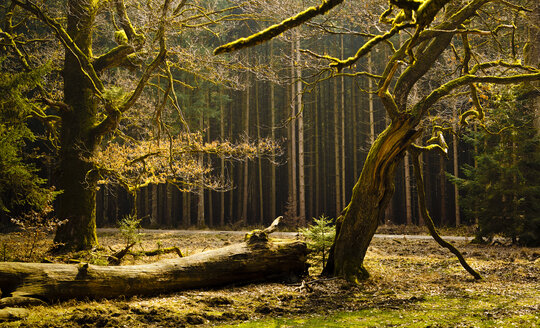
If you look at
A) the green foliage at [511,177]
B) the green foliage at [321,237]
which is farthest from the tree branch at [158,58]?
the green foliage at [511,177]

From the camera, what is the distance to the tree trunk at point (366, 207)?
24.1 feet

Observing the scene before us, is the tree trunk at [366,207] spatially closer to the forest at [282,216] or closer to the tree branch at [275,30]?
the forest at [282,216]

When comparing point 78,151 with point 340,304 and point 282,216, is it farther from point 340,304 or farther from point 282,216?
point 340,304

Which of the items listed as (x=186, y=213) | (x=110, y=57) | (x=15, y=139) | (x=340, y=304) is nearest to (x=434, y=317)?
(x=340, y=304)

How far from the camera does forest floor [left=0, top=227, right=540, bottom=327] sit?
5.03 metres

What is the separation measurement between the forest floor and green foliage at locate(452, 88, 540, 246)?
157 inches

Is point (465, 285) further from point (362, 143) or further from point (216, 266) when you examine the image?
point (362, 143)

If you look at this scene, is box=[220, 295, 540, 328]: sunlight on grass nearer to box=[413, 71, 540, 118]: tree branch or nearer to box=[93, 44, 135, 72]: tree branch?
box=[413, 71, 540, 118]: tree branch

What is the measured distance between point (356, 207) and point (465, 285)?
2238 millimetres

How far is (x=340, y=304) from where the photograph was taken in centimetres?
605

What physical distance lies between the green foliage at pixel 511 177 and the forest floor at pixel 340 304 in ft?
13.1

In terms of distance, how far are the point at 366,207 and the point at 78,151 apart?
7.57 meters

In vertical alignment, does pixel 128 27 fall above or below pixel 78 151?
above

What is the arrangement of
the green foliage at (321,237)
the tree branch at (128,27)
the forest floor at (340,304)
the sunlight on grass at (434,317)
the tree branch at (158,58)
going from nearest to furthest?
the sunlight on grass at (434,317) < the forest floor at (340,304) < the green foliage at (321,237) < the tree branch at (158,58) < the tree branch at (128,27)
